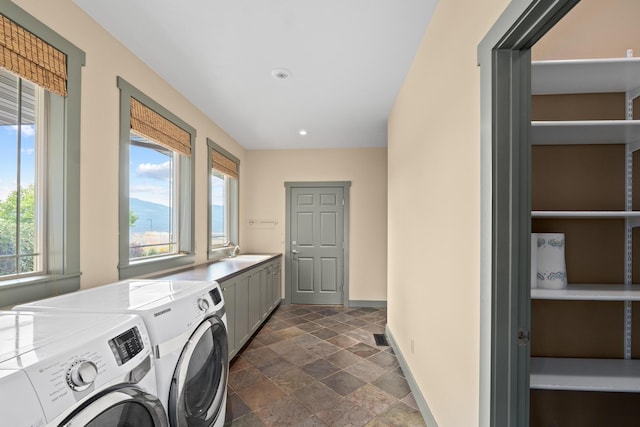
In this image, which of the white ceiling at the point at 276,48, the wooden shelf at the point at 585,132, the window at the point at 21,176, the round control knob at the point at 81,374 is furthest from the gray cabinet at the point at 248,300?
the wooden shelf at the point at 585,132

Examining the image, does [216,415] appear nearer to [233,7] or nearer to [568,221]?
[568,221]

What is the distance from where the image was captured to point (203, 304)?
166 cm

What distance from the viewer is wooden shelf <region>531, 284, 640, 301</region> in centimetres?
126

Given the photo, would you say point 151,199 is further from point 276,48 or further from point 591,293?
point 591,293

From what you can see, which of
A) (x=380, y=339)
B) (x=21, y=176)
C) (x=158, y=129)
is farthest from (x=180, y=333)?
(x=380, y=339)

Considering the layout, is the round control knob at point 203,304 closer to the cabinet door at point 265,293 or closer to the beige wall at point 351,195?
the cabinet door at point 265,293

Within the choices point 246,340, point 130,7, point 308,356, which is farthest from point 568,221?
point 246,340

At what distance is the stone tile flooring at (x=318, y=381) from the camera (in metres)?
2.16

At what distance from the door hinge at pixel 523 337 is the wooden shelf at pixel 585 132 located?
86 centimetres

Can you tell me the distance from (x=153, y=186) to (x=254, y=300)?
5.48 feet

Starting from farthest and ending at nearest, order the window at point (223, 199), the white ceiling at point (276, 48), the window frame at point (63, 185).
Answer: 1. the window at point (223, 199)
2. the white ceiling at point (276, 48)
3. the window frame at point (63, 185)

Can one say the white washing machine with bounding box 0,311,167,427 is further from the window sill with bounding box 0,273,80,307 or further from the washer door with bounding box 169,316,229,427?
the window sill with bounding box 0,273,80,307

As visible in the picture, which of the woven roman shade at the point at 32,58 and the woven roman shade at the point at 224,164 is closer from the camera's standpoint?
the woven roman shade at the point at 32,58

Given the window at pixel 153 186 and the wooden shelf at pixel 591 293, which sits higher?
the window at pixel 153 186
